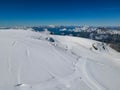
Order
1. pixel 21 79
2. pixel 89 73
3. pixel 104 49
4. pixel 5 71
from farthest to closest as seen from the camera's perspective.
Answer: pixel 104 49 → pixel 89 73 → pixel 5 71 → pixel 21 79

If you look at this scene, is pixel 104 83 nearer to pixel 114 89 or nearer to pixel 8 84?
pixel 114 89

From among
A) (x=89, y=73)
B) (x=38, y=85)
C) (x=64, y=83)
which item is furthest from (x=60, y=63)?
(x=38, y=85)

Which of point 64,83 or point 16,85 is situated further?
point 64,83

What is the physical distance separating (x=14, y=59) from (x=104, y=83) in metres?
6.54

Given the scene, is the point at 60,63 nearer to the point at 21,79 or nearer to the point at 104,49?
the point at 21,79

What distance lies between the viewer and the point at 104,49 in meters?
25.5

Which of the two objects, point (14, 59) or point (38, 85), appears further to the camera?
point (14, 59)

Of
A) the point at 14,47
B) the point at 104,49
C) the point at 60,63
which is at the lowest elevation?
the point at 104,49

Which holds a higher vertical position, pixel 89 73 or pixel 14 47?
pixel 14 47

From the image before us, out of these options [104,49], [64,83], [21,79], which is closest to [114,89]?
[64,83]

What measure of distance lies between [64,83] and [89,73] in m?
2.98

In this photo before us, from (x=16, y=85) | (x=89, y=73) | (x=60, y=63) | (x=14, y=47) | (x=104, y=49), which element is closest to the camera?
(x=16, y=85)

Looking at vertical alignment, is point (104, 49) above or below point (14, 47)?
below

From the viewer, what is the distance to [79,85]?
8.48 meters
